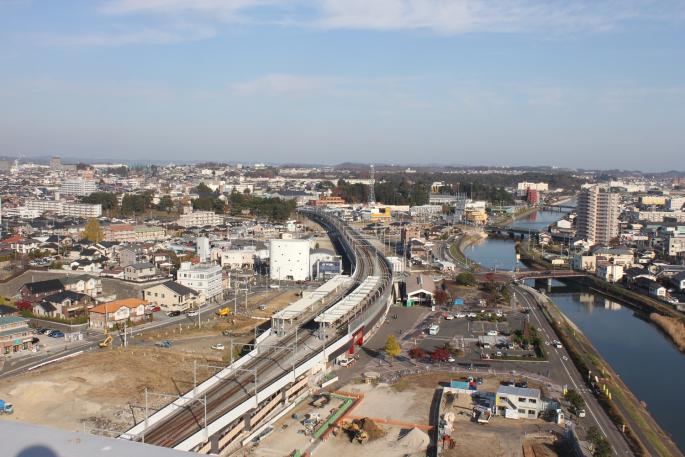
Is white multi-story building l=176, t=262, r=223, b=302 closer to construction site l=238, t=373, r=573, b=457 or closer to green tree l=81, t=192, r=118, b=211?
construction site l=238, t=373, r=573, b=457

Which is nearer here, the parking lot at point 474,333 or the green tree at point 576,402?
the green tree at point 576,402

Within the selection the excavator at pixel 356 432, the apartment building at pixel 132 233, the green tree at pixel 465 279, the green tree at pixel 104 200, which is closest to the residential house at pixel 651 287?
the green tree at pixel 465 279

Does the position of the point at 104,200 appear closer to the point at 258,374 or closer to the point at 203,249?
the point at 203,249

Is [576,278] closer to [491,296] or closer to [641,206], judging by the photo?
[491,296]

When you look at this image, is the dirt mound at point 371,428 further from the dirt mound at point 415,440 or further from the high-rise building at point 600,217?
the high-rise building at point 600,217

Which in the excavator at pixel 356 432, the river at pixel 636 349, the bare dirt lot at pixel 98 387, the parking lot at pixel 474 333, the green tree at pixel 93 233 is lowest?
the river at pixel 636 349

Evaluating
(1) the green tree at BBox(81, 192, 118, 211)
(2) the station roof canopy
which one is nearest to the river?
(2) the station roof canopy

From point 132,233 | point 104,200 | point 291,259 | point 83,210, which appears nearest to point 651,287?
point 291,259
